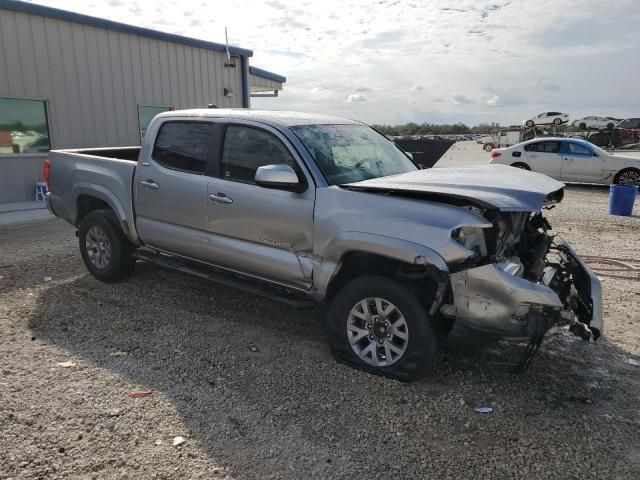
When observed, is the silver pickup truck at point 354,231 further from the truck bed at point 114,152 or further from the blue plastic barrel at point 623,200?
the blue plastic barrel at point 623,200

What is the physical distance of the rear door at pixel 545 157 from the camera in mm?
14897

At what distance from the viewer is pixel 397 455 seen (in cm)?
291

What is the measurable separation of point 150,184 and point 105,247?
1146 mm

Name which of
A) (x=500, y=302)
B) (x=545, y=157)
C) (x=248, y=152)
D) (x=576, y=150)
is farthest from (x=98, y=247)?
(x=576, y=150)

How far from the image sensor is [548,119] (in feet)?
102

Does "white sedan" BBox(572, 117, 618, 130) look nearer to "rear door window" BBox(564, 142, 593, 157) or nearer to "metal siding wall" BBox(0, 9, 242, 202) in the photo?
"rear door window" BBox(564, 142, 593, 157)

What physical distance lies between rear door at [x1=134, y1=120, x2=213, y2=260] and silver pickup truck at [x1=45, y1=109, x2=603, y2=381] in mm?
14

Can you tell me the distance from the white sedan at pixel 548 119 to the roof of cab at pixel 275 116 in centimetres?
2652

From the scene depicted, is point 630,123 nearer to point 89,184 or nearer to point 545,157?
point 545,157

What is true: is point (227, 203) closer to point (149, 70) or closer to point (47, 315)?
point (47, 315)

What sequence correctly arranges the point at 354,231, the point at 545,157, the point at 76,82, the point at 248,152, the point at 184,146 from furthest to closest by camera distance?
the point at 545,157, the point at 76,82, the point at 184,146, the point at 248,152, the point at 354,231

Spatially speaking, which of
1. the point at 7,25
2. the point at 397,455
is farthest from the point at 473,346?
the point at 7,25

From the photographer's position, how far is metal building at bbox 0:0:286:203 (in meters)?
10.6

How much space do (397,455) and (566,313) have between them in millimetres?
1501
